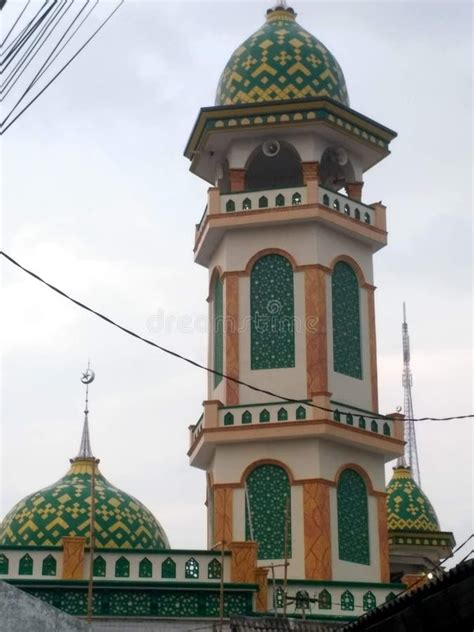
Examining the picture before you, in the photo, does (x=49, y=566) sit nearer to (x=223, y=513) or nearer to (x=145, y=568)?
(x=145, y=568)

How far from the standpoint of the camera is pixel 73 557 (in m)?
18.6

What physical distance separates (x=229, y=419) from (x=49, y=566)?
3.81 meters

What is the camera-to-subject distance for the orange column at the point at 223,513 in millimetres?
20625

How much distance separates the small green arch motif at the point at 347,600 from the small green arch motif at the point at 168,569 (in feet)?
8.08

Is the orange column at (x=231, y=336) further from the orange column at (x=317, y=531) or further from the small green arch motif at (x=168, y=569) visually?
the small green arch motif at (x=168, y=569)

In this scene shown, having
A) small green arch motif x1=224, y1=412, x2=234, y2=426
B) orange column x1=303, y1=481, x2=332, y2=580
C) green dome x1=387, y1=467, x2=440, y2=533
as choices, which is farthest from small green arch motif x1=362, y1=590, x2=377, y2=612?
green dome x1=387, y1=467, x2=440, y2=533

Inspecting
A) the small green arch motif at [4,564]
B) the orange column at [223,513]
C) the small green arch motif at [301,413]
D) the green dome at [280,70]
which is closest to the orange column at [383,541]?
the small green arch motif at [301,413]

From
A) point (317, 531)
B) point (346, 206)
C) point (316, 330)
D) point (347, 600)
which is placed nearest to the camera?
point (347, 600)

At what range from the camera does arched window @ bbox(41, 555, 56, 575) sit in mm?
18688

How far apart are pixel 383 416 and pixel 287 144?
4.77m

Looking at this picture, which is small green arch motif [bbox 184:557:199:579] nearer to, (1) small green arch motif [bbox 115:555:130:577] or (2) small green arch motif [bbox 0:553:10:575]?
(1) small green arch motif [bbox 115:555:130:577]

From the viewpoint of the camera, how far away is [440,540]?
2723 centimetres

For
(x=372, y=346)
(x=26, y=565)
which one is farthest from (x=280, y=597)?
(x=372, y=346)

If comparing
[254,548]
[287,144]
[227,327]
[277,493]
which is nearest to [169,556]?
[254,548]
